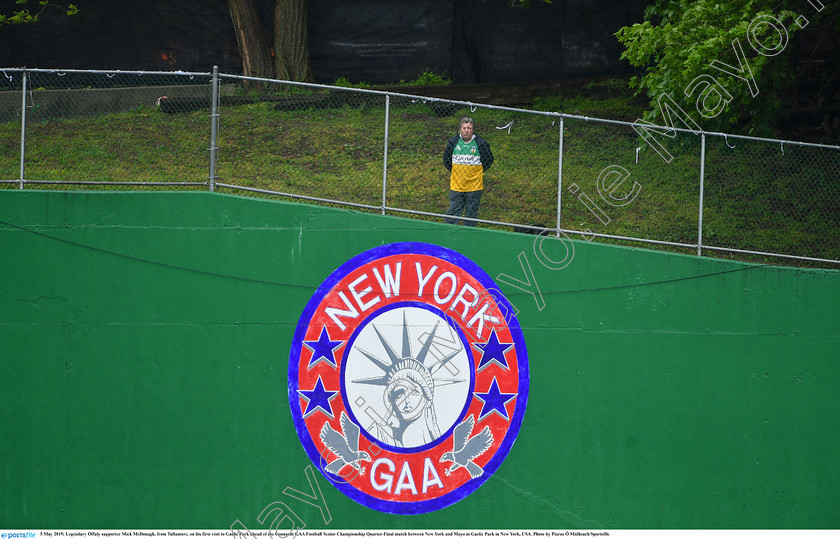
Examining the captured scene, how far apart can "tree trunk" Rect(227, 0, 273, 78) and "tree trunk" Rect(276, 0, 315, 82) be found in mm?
250

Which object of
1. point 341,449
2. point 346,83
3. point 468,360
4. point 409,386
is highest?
point 346,83

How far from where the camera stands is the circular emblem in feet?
29.9

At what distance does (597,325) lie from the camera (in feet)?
30.3

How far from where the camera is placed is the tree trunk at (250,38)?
1596 cm

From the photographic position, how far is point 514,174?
10438 mm

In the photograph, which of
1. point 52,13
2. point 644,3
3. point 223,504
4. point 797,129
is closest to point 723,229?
point 797,129

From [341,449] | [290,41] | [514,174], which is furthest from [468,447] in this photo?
[290,41]

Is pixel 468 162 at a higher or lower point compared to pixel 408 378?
higher

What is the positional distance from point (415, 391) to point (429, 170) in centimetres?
305

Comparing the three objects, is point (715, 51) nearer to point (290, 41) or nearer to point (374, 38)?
point (374, 38)

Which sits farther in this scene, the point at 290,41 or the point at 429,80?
the point at 429,80

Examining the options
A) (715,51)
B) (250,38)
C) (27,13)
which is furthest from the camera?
(250,38)

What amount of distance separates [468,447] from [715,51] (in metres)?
5.38

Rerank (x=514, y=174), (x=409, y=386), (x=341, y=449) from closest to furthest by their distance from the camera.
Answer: (x=341, y=449) < (x=409, y=386) < (x=514, y=174)
